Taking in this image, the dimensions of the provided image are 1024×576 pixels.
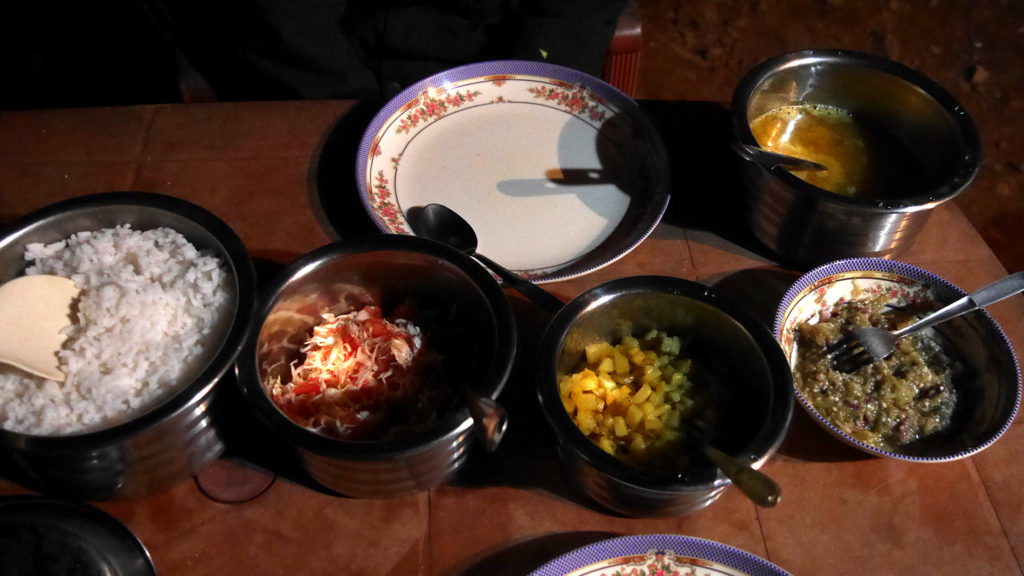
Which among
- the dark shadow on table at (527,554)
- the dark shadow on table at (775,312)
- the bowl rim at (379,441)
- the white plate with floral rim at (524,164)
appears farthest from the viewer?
the white plate with floral rim at (524,164)

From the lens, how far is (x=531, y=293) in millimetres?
1188

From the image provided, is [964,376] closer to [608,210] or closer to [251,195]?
[608,210]

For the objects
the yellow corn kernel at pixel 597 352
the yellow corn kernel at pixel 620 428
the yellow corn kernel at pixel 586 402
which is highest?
the yellow corn kernel at pixel 597 352

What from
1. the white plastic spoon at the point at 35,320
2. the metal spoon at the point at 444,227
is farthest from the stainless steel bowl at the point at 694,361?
the white plastic spoon at the point at 35,320

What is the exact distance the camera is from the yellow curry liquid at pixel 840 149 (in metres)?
1.39

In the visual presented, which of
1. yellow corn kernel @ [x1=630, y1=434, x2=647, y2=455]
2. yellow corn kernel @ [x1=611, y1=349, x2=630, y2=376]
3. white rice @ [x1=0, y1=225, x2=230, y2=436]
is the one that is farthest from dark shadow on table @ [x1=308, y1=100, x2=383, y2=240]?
yellow corn kernel @ [x1=630, y1=434, x2=647, y2=455]

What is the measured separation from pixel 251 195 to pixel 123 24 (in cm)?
103

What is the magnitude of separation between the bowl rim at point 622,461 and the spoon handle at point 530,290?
0.10m

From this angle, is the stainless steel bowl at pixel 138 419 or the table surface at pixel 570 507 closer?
the stainless steel bowl at pixel 138 419

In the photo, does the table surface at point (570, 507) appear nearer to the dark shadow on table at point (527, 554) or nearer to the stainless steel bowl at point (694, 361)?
the dark shadow on table at point (527, 554)

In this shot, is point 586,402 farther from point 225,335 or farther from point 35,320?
point 35,320

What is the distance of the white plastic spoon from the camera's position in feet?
3.24

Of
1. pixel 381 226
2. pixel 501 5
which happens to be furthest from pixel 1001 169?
→ pixel 381 226

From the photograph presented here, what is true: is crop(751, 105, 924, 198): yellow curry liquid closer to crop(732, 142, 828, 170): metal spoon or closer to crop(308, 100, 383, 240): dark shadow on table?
crop(732, 142, 828, 170): metal spoon
